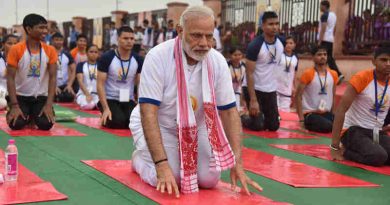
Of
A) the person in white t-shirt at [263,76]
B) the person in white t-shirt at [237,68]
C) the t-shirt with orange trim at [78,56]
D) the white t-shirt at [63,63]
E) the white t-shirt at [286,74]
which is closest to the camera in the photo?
the person in white t-shirt at [263,76]

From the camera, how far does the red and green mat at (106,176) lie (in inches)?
125

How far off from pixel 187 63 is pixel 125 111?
137 inches

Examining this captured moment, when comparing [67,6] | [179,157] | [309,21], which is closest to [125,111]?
[179,157]

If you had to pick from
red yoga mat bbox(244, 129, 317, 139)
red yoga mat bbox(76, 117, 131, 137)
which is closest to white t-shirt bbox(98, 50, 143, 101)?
red yoga mat bbox(76, 117, 131, 137)

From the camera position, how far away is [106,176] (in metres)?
3.58

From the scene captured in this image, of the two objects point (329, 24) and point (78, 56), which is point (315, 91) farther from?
point (78, 56)

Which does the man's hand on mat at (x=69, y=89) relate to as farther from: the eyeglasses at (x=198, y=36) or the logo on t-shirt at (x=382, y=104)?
the eyeglasses at (x=198, y=36)

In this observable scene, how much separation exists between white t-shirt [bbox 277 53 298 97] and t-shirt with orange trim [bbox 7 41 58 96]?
A: 375 cm

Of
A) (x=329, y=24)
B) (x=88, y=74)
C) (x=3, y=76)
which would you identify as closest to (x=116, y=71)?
(x=3, y=76)

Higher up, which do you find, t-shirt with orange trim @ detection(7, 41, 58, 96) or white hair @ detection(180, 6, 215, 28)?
white hair @ detection(180, 6, 215, 28)

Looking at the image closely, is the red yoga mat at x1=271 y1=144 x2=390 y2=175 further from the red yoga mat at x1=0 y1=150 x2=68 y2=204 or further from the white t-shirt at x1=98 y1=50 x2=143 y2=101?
the red yoga mat at x1=0 y1=150 x2=68 y2=204

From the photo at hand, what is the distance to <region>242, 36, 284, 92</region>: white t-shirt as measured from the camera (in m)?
6.34

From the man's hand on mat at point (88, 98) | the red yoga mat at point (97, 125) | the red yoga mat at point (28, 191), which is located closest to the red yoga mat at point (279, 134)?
the red yoga mat at point (97, 125)

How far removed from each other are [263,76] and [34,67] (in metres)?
2.79
